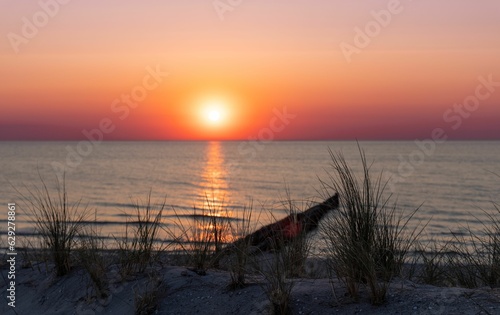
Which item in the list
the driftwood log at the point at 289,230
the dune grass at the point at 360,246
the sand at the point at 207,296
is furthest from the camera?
the driftwood log at the point at 289,230

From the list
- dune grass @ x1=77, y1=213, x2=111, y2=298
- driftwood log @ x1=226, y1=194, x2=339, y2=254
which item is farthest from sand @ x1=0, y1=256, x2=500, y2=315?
driftwood log @ x1=226, y1=194, x2=339, y2=254

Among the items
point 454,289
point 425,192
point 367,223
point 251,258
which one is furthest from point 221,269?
point 425,192

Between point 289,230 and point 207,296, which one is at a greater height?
point 289,230

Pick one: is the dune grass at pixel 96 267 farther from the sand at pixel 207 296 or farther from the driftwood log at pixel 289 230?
the driftwood log at pixel 289 230

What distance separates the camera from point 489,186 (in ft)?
127

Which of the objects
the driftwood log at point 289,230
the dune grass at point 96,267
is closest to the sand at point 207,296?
the dune grass at point 96,267

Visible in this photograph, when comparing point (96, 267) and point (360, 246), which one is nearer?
point (360, 246)

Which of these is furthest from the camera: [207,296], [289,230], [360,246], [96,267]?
[289,230]

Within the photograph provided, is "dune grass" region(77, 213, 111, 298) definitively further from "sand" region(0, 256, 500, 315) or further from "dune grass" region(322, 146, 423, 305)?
"dune grass" region(322, 146, 423, 305)

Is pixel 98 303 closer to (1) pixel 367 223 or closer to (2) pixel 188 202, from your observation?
(1) pixel 367 223

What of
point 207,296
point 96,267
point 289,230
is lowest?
point 207,296

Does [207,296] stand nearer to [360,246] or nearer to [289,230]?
[360,246]

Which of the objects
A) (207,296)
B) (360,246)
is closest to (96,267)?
(207,296)

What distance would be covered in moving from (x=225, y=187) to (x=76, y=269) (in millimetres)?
32736
